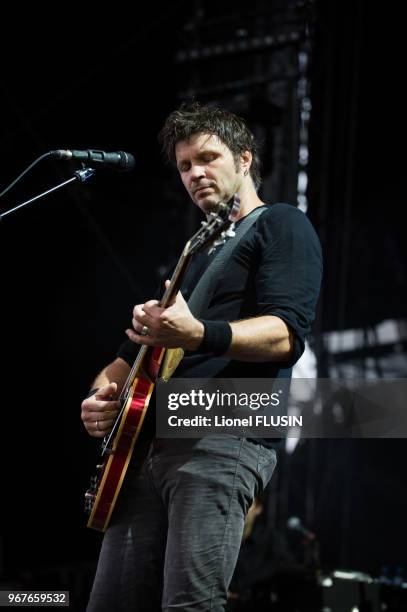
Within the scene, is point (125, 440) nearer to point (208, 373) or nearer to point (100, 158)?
point (208, 373)

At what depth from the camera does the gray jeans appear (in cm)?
204

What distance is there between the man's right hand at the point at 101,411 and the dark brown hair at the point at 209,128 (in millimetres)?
915

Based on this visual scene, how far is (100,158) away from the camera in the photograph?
9.20ft

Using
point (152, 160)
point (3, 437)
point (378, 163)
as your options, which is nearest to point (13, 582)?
point (3, 437)

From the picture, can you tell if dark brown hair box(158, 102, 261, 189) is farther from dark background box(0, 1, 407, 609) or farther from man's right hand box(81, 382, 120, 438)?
dark background box(0, 1, 407, 609)

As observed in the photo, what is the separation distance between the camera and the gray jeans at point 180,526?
80.1 inches

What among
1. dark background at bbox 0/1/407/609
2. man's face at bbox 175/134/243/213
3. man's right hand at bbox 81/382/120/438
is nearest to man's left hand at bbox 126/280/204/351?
man's right hand at bbox 81/382/120/438

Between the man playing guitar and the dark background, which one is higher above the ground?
the dark background

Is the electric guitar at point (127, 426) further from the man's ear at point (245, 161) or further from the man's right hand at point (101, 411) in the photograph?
the man's ear at point (245, 161)

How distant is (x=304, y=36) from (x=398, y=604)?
489cm

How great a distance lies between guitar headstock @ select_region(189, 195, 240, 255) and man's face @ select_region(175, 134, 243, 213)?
1.20 ft

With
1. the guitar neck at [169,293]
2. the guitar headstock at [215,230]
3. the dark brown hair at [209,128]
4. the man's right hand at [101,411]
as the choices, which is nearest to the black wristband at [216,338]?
the guitar neck at [169,293]

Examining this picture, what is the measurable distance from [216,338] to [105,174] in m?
5.95

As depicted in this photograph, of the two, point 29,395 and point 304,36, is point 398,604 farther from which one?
point 304,36
